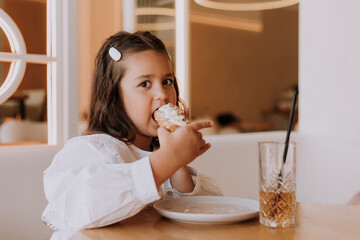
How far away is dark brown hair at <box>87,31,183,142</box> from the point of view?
49.6 inches

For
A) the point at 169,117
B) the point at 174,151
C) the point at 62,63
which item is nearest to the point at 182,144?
the point at 174,151

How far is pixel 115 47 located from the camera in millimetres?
1298

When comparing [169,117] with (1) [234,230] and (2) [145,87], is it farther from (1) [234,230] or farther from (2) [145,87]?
(1) [234,230]

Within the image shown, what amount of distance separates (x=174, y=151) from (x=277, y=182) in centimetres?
22

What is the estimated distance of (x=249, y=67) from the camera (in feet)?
31.8

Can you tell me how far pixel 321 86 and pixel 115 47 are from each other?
1.63 metres

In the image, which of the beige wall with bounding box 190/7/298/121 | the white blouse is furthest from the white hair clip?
the beige wall with bounding box 190/7/298/121

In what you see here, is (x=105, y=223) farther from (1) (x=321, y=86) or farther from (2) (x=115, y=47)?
(1) (x=321, y=86)

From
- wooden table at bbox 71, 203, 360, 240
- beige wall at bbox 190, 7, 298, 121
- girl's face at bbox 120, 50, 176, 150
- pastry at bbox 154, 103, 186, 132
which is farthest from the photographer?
beige wall at bbox 190, 7, 298, 121

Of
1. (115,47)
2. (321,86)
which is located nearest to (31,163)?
(115,47)

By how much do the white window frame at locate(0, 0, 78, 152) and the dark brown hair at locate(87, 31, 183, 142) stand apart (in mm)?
478

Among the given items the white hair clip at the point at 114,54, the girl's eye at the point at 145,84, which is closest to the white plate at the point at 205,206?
the girl's eye at the point at 145,84

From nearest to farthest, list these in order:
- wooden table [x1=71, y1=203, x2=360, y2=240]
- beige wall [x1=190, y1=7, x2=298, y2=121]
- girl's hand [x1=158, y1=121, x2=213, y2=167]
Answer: wooden table [x1=71, y1=203, x2=360, y2=240] < girl's hand [x1=158, y1=121, x2=213, y2=167] < beige wall [x1=190, y1=7, x2=298, y2=121]

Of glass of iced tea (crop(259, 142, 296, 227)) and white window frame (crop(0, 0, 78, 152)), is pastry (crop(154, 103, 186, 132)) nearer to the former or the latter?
glass of iced tea (crop(259, 142, 296, 227))
